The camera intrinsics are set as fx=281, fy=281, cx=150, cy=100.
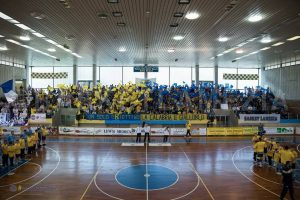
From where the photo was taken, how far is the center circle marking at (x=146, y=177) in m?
12.0

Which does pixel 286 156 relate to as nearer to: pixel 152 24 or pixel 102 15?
pixel 152 24

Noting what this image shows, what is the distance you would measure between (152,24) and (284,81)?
25756 mm

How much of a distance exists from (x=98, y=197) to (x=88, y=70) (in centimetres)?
3340

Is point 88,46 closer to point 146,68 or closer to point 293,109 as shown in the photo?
point 146,68

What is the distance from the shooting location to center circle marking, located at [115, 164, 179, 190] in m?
12.0

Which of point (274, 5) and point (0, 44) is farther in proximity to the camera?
point (0, 44)

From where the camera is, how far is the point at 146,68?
1489 inches

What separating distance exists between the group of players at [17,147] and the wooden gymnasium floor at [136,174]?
2.22 feet

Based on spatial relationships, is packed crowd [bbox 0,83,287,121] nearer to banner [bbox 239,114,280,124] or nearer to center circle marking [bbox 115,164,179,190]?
banner [bbox 239,114,280,124]

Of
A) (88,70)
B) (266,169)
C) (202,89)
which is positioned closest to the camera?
(266,169)

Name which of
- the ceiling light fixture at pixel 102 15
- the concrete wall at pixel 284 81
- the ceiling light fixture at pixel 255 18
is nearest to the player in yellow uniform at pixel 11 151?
the ceiling light fixture at pixel 102 15

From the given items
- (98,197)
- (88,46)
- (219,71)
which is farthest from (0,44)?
(219,71)

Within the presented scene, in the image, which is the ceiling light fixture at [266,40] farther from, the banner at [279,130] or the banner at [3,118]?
the banner at [3,118]

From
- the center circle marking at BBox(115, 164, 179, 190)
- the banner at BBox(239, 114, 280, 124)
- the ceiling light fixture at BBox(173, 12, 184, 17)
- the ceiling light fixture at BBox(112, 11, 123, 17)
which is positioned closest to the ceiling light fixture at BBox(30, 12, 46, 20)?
the ceiling light fixture at BBox(112, 11, 123, 17)
